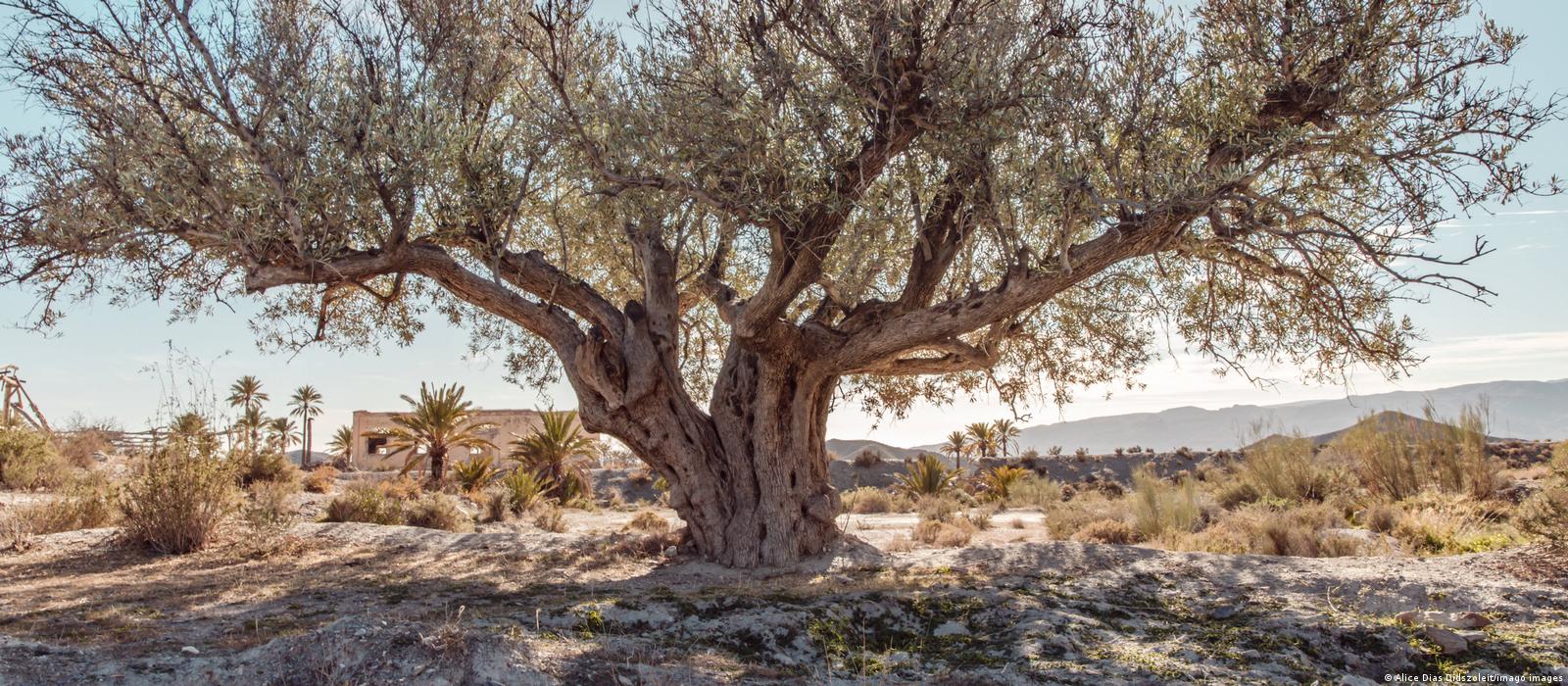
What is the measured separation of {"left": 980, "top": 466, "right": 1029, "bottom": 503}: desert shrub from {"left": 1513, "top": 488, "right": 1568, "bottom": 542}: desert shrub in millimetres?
15627

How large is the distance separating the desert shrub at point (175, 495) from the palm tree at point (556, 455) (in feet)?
47.4

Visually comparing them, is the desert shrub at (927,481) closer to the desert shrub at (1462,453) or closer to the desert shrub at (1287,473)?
the desert shrub at (1287,473)

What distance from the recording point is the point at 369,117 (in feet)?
27.3

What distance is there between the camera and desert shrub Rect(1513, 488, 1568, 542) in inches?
322

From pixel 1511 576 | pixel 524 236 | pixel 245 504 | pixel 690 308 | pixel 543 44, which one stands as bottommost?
pixel 1511 576

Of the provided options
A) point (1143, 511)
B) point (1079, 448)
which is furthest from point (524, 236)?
point (1079, 448)

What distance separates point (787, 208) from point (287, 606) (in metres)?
5.34

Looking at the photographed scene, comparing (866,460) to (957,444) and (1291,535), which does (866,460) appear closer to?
(957,444)

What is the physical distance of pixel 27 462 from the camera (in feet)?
53.4

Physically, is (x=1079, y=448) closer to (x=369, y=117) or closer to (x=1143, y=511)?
(x=1143, y=511)

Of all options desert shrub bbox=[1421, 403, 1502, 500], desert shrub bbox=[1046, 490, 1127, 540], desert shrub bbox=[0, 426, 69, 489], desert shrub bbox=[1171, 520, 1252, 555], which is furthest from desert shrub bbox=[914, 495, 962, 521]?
desert shrub bbox=[0, 426, 69, 489]

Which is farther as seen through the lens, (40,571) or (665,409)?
(665,409)

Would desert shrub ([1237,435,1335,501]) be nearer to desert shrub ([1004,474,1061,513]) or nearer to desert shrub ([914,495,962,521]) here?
desert shrub ([1004,474,1061,513])

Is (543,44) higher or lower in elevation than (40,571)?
higher
